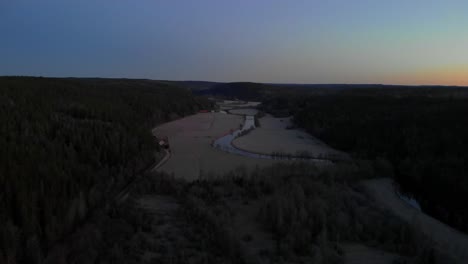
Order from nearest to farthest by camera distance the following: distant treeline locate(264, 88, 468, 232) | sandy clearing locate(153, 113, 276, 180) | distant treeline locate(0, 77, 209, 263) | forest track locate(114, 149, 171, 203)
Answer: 1. distant treeline locate(0, 77, 209, 263)
2. forest track locate(114, 149, 171, 203)
3. distant treeline locate(264, 88, 468, 232)
4. sandy clearing locate(153, 113, 276, 180)

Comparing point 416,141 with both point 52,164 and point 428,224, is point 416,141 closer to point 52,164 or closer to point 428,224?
point 428,224

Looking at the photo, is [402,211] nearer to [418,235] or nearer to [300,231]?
[418,235]

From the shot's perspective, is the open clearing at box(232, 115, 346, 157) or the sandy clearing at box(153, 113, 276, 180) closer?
the sandy clearing at box(153, 113, 276, 180)

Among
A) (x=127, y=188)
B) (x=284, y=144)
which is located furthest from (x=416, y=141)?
(x=127, y=188)

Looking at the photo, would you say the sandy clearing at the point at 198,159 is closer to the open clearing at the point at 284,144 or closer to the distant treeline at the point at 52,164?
the distant treeline at the point at 52,164

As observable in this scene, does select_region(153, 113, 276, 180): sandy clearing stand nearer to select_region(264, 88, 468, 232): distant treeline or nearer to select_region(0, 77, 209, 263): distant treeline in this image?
select_region(0, 77, 209, 263): distant treeline

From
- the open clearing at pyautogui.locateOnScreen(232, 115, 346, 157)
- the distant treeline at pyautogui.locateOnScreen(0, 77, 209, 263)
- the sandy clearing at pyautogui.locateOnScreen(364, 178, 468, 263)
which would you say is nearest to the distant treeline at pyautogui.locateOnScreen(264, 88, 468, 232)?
the sandy clearing at pyautogui.locateOnScreen(364, 178, 468, 263)

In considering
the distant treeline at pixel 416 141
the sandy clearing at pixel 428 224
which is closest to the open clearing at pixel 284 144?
the distant treeline at pixel 416 141
